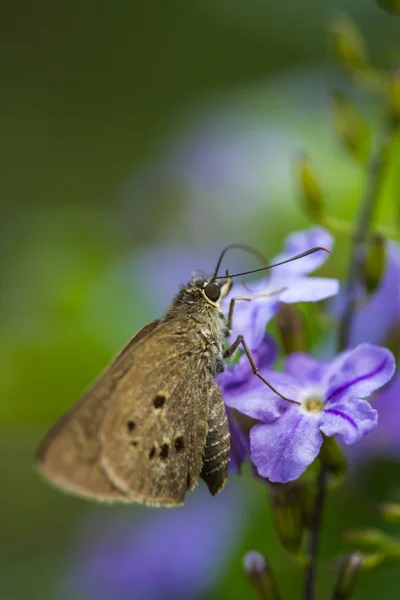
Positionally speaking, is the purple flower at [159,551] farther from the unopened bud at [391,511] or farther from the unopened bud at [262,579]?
the unopened bud at [391,511]

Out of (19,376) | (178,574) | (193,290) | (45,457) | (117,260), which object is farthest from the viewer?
(117,260)

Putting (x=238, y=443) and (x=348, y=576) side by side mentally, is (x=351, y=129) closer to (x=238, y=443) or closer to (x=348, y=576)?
(x=238, y=443)

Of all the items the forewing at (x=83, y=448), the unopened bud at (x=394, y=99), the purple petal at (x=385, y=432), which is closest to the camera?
the forewing at (x=83, y=448)

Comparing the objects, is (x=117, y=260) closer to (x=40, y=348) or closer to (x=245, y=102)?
(x=40, y=348)

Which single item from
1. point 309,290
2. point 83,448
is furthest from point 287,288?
point 83,448

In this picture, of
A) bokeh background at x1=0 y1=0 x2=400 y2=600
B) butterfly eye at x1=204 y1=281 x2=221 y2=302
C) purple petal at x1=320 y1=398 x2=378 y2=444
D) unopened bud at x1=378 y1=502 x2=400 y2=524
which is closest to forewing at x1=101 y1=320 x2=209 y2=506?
butterfly eye at x1=204 y1=281 x2=221 y2=302

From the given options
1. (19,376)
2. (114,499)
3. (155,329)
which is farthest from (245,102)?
(114,499)

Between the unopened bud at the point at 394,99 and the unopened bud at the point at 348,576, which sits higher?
the unopened bud at the point at 394,99

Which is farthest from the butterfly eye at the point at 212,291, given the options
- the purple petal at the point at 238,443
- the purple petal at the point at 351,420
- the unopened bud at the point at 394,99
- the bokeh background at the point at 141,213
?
the bokeh background at the point at 141,213
